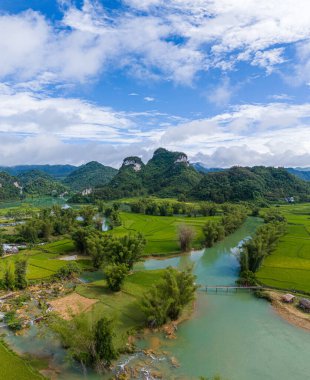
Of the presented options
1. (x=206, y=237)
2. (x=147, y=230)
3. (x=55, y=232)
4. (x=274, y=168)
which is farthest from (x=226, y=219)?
(x=274, y=168)

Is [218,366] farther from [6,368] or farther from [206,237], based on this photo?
[206,237]

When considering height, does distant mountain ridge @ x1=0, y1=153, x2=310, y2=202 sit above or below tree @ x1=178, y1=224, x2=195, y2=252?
above

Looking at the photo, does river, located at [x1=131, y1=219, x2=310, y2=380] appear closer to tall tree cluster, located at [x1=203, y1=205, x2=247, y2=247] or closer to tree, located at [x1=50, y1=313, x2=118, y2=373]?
tree, located at [x1=50, y1=313, x2=118, y2=373]

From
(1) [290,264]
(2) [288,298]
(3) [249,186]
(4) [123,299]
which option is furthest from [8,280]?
(3) [249,186]

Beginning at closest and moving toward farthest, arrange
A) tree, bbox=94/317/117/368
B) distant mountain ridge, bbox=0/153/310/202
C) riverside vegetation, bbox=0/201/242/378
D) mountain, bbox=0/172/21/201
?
tree, bbox=94/317/117/368 < riverside vegetation, bbox=0/201/242/378 < distant mountain ridge, bbox=0/153/310/202 < mountain, bbox=0/172/21/201

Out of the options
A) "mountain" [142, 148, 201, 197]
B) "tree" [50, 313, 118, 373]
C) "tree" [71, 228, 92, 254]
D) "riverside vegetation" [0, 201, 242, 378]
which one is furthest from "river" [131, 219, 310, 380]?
"mountain" [142, 148, 201, 197]

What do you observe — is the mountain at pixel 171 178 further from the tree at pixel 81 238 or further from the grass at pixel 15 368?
the grass at pixel 15 368
